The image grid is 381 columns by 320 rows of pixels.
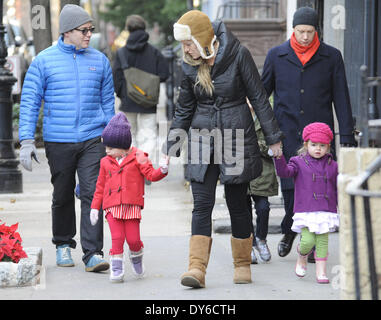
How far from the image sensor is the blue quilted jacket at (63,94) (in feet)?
22.4

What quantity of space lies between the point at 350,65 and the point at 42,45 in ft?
18.7

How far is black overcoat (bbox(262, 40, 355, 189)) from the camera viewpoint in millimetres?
7008

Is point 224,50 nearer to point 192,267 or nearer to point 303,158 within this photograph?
point 303,158

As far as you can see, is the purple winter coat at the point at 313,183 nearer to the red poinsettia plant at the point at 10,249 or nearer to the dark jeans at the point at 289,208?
the dark jeans at the point at 289,208

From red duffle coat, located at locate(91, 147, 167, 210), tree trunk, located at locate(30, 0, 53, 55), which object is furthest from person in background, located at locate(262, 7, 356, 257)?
tree trunk, located at locate(30, 0, 53, 55)

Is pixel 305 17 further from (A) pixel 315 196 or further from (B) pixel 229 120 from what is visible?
(A) pixel 315 196

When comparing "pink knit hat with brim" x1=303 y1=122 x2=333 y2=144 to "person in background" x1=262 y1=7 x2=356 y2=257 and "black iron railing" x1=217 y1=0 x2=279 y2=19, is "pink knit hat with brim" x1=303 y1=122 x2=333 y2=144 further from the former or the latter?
"black iron railing" x1=217 y1=0 x2=279 y2=19

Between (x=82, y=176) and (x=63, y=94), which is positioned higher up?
(x=63, y=94)

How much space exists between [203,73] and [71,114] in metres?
1.25

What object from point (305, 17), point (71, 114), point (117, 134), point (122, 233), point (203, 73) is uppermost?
point (305, 17)

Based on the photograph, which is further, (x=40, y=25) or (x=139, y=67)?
(x=40, y=25)

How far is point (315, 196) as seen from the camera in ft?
21.0

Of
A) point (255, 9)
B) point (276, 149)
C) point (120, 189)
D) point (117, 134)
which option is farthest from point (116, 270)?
point (255, 9)

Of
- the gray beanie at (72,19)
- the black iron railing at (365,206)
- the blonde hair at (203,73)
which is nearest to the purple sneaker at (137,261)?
the blonde hair at (203,73)
